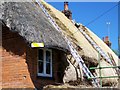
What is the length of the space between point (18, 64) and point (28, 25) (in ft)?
5.42

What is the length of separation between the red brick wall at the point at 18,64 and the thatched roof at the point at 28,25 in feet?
1.48

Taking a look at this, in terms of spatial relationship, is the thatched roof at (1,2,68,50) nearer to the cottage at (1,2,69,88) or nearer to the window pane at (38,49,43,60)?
the cottage at (1,2,69,88)

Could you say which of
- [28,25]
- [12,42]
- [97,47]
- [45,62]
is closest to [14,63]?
[12,42]

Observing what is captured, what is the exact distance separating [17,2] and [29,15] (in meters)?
0.82

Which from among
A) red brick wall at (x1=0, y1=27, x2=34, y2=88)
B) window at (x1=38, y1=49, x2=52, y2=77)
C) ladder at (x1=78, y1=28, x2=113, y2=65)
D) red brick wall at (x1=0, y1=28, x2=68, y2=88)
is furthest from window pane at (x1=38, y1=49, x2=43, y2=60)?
ladder at (x1=78, y1=28, x2=113, y2=65)

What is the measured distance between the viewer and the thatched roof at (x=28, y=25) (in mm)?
14852

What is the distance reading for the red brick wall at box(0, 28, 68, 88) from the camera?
585 inches

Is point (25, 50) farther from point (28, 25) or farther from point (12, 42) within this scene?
point (28, 25)

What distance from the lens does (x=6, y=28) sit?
50.6 ft

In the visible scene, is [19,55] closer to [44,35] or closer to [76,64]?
[44,35]

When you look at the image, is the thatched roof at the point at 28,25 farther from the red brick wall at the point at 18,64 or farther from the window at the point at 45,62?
the window at the point at 45,62

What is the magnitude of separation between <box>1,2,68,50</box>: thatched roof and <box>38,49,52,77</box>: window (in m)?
0.70

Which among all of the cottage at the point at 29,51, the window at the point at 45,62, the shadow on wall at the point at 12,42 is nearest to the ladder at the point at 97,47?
the cottage at the point at 29,51

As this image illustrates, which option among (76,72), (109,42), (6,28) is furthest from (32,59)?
(109,42)
